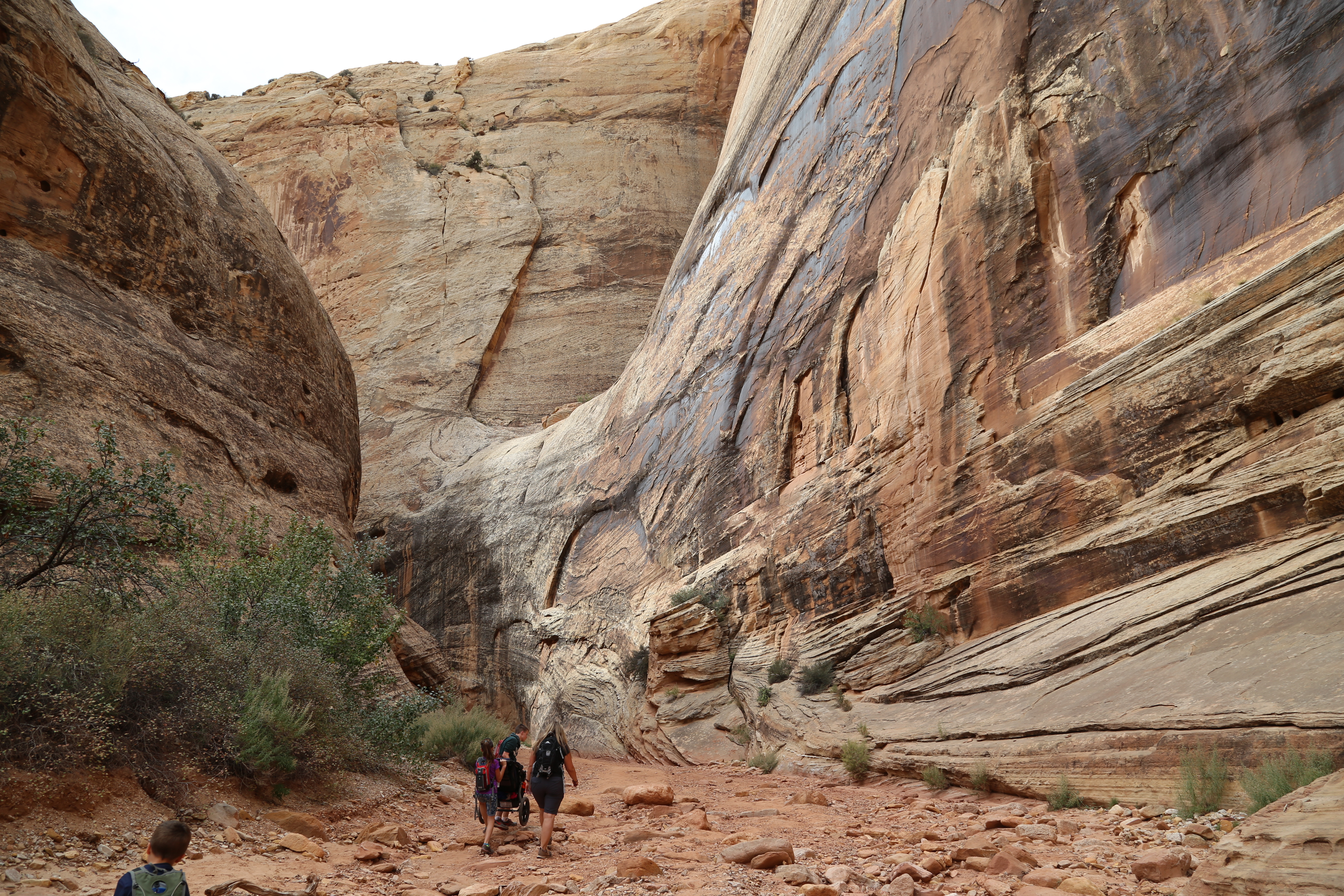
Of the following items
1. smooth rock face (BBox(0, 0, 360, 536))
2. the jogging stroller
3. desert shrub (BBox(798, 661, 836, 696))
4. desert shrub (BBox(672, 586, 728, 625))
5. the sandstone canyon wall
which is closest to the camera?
the sandstone canyon wall

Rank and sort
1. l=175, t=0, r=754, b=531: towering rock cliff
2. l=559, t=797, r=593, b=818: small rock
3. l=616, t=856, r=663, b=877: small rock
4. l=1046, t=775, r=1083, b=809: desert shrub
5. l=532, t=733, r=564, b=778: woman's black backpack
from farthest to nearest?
l=175, t=0, r=754, b=531: towering rock cliff < l=559, t=797, r=593, b=818: small rock < l=532, t=733, r=564, b=778: woman's black backpack < l=1046, t=775, r=1083, b=809: desert shrub < l=616, t=856, r=663, b=877: small rock

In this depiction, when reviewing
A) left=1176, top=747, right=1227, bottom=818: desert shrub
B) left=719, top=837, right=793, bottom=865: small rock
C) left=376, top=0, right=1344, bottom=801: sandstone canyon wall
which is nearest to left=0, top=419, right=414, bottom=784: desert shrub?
left=719, top=837, right=793, bottom=865: small rock

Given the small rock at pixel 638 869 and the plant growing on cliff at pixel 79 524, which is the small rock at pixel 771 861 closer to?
the small rock at pixel 638 869

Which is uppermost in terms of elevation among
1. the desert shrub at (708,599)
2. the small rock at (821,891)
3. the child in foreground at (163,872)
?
the desert shrub at (708,599)

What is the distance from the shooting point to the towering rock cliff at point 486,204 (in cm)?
3059

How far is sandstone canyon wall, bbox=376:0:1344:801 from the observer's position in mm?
6723

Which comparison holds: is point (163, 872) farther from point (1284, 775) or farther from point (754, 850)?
point (1284, 775)

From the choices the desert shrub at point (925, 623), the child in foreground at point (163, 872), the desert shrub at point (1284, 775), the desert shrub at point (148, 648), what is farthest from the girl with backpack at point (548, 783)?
the desert shrub at point (925, 623)

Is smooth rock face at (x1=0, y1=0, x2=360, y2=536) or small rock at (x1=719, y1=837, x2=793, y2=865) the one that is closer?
small rock at (x1=719, y1=837, x2=793, y2=865)

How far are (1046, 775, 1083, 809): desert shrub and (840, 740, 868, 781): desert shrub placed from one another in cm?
288

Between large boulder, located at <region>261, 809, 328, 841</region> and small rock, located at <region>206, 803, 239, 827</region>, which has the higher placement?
small rock, located at <region>206, 803, 239, 827</region>

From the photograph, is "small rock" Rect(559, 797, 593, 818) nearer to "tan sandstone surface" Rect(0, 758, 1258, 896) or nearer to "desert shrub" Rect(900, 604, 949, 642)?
"tan sandstone surface" Rect(0, 758, 1258, 896)

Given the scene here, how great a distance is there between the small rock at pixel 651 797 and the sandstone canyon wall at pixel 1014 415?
8.11 feet

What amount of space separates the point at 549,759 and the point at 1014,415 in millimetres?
6257
